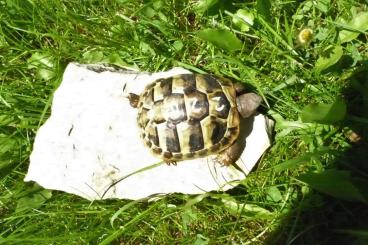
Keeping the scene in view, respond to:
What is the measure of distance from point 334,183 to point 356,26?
3.05 ft

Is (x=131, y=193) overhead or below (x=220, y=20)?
below

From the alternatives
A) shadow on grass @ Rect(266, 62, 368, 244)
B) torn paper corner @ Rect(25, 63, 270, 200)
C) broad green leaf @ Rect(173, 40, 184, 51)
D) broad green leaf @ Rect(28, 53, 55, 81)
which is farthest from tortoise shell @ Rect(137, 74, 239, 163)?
broad green leaf @ Rect(28, 53, 55, 81)

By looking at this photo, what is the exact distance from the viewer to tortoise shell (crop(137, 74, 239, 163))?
8.75 ft

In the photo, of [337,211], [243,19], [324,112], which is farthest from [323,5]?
[337,211]

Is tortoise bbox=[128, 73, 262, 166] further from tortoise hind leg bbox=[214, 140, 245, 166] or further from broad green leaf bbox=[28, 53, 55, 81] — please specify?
broad green leaf bbox=[28, 53, 55, 81]

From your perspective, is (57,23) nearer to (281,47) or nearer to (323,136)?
(281,47)

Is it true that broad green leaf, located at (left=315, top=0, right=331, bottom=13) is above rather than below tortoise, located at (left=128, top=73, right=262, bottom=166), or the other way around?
above

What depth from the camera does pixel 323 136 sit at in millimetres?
2779

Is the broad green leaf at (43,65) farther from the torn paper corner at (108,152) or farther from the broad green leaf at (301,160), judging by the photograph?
the broad green leaf at (301,160)

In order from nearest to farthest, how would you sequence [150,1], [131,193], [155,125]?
[155,125] → [131,193] → [150,1]

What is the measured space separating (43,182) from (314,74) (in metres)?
1.71

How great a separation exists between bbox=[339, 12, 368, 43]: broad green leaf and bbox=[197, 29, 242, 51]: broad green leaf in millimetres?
606

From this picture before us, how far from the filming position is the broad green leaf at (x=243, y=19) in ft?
9.87

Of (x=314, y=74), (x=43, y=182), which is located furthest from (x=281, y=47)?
(x=43, y=182)
